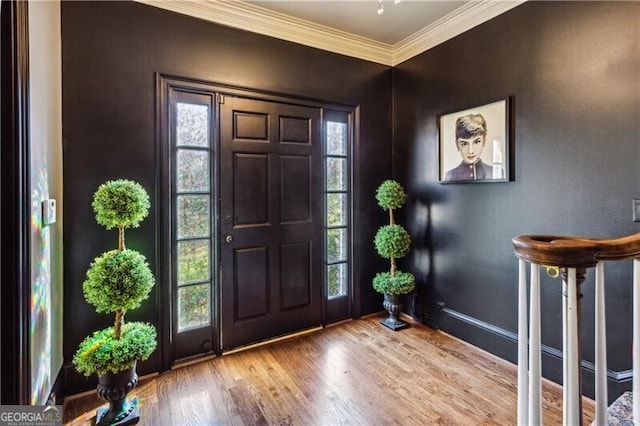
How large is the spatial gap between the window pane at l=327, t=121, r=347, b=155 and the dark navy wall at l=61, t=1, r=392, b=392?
22.1 inches

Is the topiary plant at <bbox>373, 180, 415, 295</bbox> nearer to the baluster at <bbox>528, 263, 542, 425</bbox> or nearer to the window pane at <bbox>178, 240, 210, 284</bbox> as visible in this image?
the window pane at <bbox>178, 240, 210, 284</bbox>

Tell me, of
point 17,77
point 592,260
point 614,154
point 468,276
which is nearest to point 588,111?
point 614,154

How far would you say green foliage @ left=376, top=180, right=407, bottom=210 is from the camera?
10.1ft

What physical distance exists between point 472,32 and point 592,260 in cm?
252

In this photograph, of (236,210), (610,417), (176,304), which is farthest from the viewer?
(236,210)

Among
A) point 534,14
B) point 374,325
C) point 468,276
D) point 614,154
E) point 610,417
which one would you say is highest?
point 534,14

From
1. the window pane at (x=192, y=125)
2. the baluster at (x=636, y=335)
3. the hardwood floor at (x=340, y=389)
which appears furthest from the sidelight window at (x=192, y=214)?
the baluster at (x=636, y=335)

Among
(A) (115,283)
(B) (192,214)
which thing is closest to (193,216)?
(B) (192,214)

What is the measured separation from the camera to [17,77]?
135 cm

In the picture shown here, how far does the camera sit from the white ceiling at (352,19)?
2.54 m

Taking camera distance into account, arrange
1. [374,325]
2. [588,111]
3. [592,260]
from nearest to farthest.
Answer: [592,260] < [588,111] < [374,325]

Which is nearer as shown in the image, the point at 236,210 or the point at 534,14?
the point at 534,14

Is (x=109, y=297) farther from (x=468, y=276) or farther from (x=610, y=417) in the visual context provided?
(x=468, y=276)

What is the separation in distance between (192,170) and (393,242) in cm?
189
